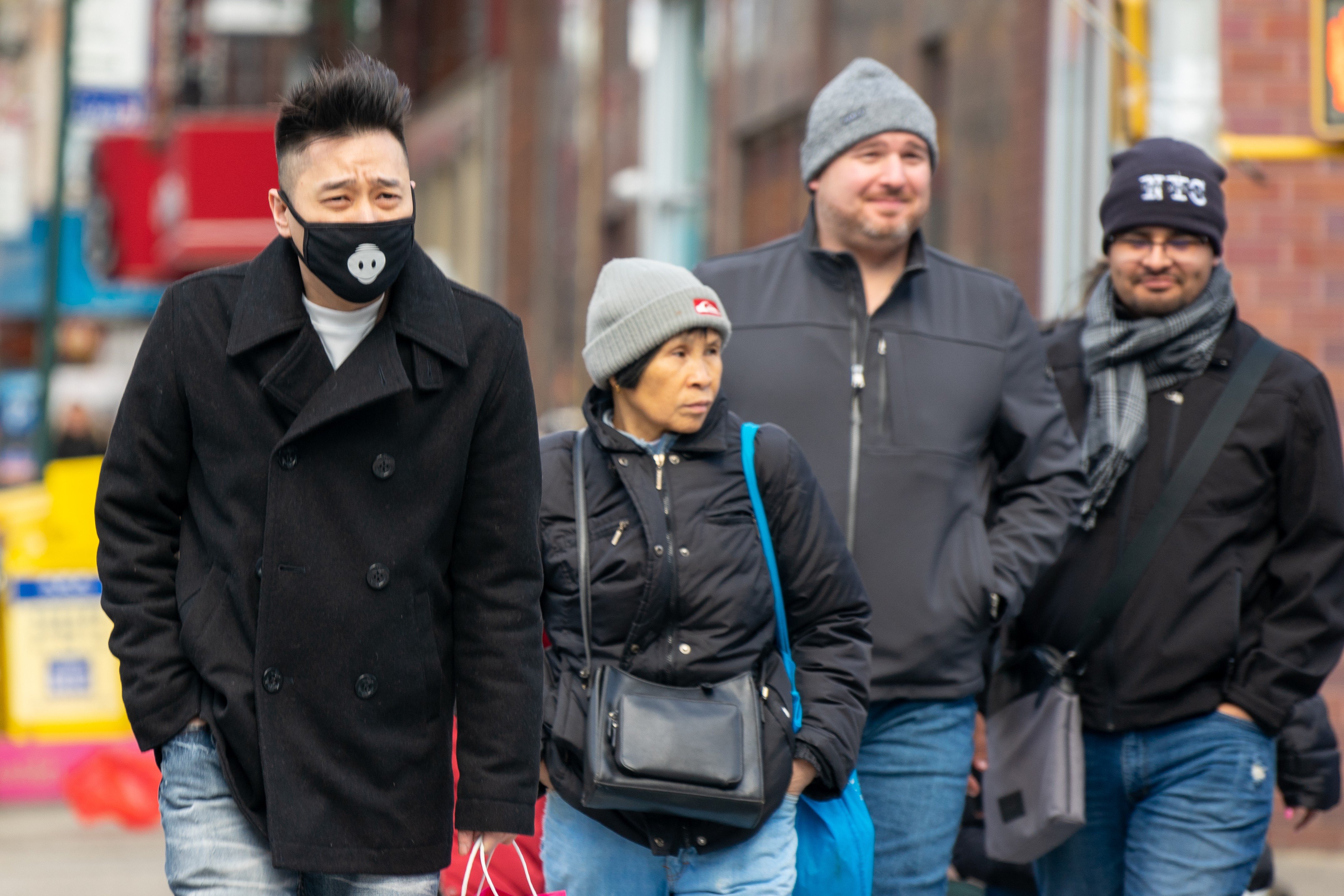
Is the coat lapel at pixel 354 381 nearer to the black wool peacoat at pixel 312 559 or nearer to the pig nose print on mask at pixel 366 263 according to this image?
the black wool peacoat at pixel 312 559

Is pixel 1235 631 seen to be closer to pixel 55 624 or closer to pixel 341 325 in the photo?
pixel 341 325

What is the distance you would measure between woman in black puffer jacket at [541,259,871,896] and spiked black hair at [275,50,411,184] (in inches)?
38.9

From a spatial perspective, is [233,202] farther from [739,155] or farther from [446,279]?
[446,279]

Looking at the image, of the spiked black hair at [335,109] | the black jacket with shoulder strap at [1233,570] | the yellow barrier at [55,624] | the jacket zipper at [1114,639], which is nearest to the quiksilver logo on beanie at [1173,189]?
the black jacket with shoulder strap at [1233,570]

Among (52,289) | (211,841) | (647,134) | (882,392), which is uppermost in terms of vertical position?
(647,134)

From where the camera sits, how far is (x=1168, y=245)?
4672mm

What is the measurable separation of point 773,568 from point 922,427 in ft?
2.24

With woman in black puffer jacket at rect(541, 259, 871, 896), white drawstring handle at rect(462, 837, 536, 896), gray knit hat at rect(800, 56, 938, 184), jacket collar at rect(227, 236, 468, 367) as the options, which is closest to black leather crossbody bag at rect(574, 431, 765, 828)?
woman in black puffer jacket at rect(541, 259, 871, 896)

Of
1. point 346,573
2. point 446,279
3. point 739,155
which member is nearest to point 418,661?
point 346,573

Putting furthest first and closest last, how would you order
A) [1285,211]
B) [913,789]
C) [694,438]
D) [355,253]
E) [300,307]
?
[1285,211] → [913,789] → [694,438] → [300,307] → [355,253]

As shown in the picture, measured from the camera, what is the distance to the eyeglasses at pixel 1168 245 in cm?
467

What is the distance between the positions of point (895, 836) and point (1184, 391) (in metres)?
1.26

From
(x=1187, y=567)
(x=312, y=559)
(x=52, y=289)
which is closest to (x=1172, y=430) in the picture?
(x=1187, y=567)

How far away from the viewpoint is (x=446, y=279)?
3.42 metres
